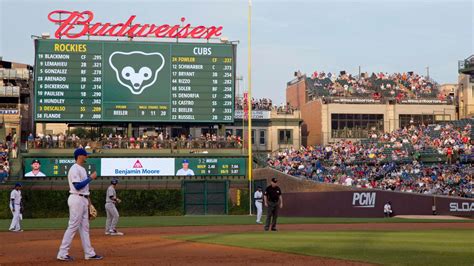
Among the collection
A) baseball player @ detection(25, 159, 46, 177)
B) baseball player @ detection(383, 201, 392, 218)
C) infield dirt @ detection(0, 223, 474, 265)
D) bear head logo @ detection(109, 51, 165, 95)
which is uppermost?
bear head logo @ detection(109, 51, 165, 95)

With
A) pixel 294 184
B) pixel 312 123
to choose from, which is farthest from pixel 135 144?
pixel 312 123

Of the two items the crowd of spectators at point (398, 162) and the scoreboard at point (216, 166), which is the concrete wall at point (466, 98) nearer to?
the crowd of spectators at point (398, 162)

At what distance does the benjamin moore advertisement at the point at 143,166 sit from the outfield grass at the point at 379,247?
25.8 meters

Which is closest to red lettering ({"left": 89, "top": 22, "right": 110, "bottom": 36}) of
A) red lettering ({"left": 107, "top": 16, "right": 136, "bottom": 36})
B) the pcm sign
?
red lettering ({"left": 107, "top": 16, "right": 136, "bottom": 36})

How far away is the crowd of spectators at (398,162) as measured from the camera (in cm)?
4031

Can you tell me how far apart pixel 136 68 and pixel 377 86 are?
27158 millimetres

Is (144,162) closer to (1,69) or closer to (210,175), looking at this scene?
(210,175)

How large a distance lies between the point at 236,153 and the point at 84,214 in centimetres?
3347

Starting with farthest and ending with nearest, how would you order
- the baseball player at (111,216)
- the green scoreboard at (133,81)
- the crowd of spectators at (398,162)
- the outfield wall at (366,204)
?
the green scoreboard at (133,81), the crowd of spectators at (398,162), the outfield wall at (366,204), the baseball player at (111,216)

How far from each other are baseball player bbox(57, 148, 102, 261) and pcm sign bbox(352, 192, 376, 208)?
1058 inches

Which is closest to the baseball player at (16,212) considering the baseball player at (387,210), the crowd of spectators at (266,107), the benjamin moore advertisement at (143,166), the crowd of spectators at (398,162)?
the benjamin moore advertisement at (143,166)

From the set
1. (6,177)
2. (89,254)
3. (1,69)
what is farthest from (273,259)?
(1,69)

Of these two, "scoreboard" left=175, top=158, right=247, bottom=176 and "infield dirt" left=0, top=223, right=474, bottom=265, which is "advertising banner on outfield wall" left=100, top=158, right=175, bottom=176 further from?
"infield dirt" left=0, top=223, right=474, bottom=265

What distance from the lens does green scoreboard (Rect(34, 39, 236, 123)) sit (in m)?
42.2
